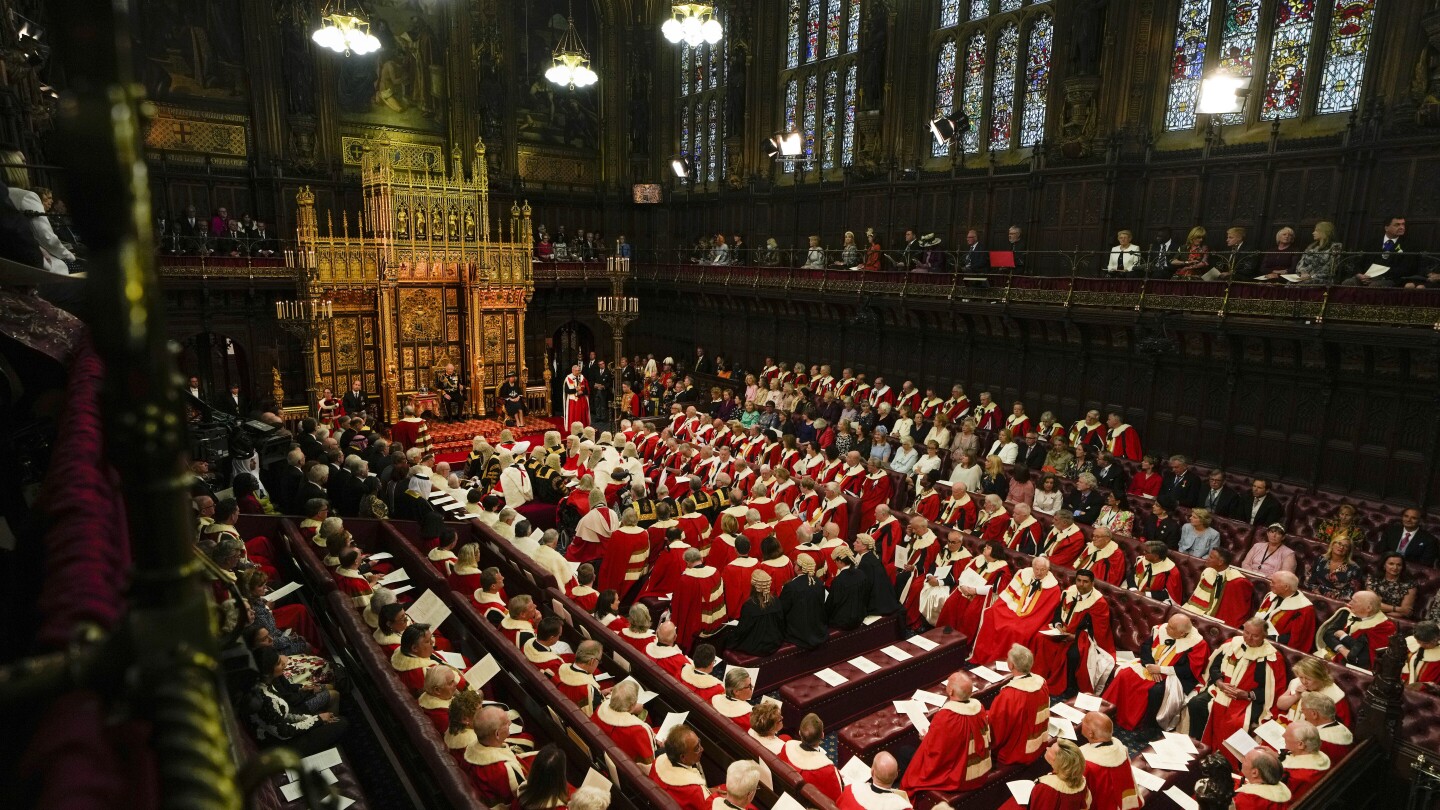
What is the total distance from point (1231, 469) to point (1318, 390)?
195cm

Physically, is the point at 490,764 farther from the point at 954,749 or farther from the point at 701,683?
the point at 954,749

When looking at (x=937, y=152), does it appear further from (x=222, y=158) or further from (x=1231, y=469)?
(x=222, y=158)

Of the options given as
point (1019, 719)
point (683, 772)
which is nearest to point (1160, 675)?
point (1019, 719)

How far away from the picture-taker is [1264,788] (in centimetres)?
568

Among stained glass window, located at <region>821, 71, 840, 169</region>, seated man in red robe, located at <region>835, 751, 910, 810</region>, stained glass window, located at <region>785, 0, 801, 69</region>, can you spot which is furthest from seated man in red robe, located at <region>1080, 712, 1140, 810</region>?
stained glass window, located at <region>785, 0, 801, 69</region>

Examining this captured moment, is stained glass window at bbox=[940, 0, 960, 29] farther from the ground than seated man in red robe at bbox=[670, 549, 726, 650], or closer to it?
farther from the ground

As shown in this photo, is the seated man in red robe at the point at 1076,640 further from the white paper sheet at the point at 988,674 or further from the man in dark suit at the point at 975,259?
the man in dark suit at the point at 975,259

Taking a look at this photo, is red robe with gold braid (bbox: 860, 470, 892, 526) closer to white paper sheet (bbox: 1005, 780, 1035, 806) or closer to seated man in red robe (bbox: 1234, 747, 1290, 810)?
white paper sheet (bbox: 1005, 780, 1035, 806)

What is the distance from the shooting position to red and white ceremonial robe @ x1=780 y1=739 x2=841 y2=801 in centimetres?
581

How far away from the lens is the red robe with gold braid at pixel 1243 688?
7500mm

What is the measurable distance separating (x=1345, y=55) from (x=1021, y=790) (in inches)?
563

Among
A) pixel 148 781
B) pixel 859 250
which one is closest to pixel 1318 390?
pixel 859 250

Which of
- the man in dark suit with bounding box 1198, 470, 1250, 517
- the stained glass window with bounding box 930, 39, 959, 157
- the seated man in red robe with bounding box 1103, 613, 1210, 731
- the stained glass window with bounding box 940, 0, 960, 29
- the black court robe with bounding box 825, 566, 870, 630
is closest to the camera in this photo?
the seated man in red robe with bounding box 1103, 613, 1210, 731

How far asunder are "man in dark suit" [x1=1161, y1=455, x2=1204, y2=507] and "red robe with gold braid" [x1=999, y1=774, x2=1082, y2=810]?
7803mm
